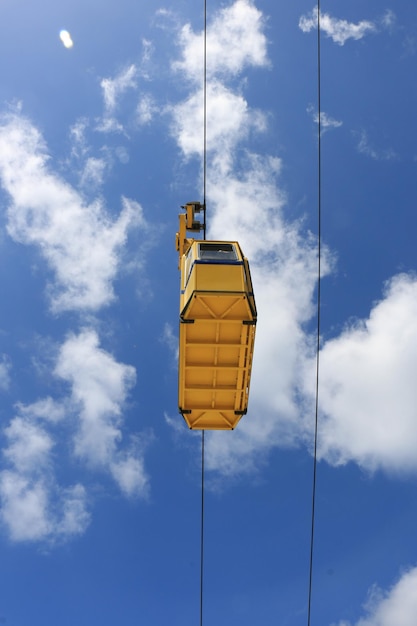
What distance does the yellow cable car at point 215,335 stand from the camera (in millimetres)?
13312

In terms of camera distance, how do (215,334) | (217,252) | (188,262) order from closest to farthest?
1. (215,334)
2. (217,252)
3. (188,262)

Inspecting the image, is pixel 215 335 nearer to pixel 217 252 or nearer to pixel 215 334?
pixel 215 334

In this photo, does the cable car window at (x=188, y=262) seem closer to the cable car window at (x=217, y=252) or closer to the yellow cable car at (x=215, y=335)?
the yellow cable car at (x=215, y=335)

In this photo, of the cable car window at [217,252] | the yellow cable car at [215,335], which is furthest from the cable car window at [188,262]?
the cable car window at [217,252]

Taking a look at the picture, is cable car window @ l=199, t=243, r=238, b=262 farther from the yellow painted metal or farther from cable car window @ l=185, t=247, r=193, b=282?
cable car window @ l=185, t=247, r=193, b=282

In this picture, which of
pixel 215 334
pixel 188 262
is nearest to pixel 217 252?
pixel 188 262

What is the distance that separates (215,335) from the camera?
1410cm

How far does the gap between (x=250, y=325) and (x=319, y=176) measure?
779 centimetres

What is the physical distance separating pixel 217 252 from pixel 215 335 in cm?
240

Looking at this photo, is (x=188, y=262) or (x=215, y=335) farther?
(x=188, y=262)

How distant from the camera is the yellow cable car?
1331cm

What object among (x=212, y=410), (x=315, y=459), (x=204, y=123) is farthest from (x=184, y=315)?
(x=204, y=123)

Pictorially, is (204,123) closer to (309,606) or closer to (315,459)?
(315,459)

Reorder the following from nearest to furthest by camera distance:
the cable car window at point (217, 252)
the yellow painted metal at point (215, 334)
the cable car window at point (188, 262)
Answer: the yellow painted metal at point (215, 334) < the cable car window at point (217, 252) < the cable car window at point (188, 262)
